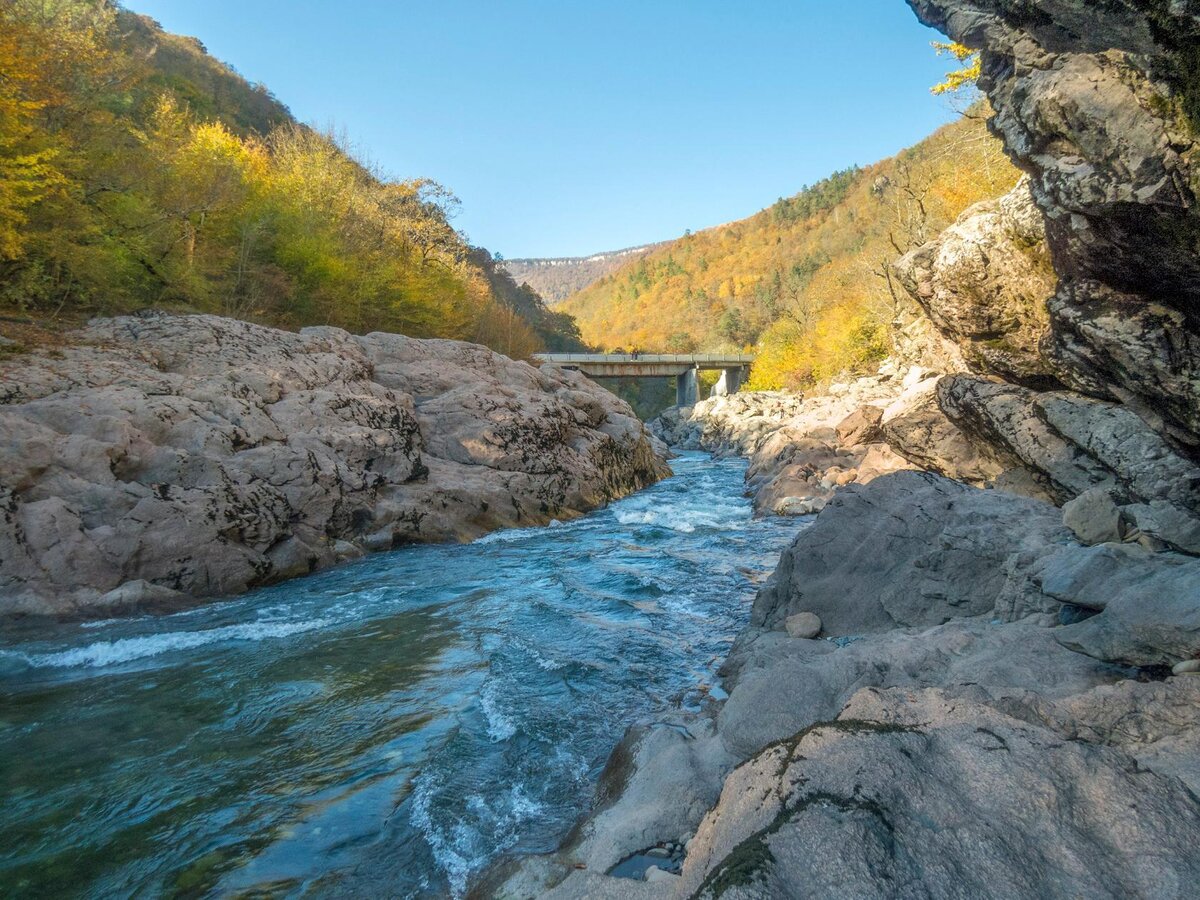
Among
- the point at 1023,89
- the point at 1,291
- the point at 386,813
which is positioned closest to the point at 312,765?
the point at 386,813

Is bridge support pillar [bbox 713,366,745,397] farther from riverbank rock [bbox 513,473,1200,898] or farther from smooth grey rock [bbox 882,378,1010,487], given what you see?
riverbank rock [bbox 513,473,1200,898]

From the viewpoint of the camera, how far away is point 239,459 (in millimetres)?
12609

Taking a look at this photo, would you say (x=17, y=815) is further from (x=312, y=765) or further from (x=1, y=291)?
(x=1, y=291)

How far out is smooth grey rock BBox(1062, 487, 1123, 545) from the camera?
6.47 meters

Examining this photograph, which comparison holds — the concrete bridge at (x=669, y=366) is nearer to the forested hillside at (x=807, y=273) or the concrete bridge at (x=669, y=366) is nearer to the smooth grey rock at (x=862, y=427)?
the forested hillside at (x=807, y=273)

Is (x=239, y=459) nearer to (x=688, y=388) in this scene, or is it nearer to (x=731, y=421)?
(x=731, y=421)

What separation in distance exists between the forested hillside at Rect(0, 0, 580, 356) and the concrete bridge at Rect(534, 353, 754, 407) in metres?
11.3

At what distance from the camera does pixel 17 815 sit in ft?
16.1

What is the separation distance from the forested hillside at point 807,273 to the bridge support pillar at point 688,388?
631 centimetres

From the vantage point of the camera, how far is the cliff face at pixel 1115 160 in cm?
384

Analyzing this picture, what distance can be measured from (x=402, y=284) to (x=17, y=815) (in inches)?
1079

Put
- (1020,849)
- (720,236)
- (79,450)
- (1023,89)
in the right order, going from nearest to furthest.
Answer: (1020,849)
(1023,89)
(79,450)
(720,236)

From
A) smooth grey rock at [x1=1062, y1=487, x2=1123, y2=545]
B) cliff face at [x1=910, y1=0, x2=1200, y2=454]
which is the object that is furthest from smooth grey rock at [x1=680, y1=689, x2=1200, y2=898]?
smooth grey rock at [x1=1062, y1=487, x2=1123, y2=545]

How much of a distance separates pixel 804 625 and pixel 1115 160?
535cm
